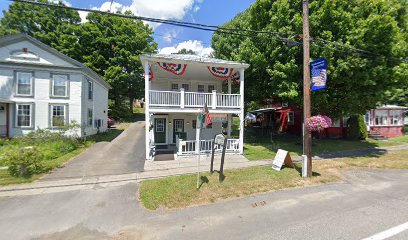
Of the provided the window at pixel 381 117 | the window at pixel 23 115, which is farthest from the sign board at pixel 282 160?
the window at pixel 381 117

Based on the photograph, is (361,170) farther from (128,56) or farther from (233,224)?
(128,56)

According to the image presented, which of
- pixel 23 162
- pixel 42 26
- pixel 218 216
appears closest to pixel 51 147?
pixel 23 162

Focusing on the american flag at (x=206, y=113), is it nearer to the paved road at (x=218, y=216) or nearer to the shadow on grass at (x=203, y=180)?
the shadow on grass at (x=203, y=180)

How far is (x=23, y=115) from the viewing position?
15.5 m

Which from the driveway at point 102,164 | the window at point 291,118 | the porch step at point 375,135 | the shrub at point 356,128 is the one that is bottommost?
the driveway at point 102,164

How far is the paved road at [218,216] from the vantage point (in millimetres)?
4344

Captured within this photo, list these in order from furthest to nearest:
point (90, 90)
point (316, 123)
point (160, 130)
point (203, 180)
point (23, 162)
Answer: point (90, 90) < point (160, 130) < point (23, 162) < point (316, 123) < point (203, 180)

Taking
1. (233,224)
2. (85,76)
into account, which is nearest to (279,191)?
(233,224)

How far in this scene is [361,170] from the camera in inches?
373

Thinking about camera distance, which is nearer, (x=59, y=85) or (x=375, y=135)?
(x=59, y=85)

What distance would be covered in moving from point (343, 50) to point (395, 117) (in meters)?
19.5

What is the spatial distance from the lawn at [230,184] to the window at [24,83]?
48.3 ft

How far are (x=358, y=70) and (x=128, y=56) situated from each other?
1208 inches

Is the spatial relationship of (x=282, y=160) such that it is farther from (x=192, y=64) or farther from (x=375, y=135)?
(x=375, y=135)
